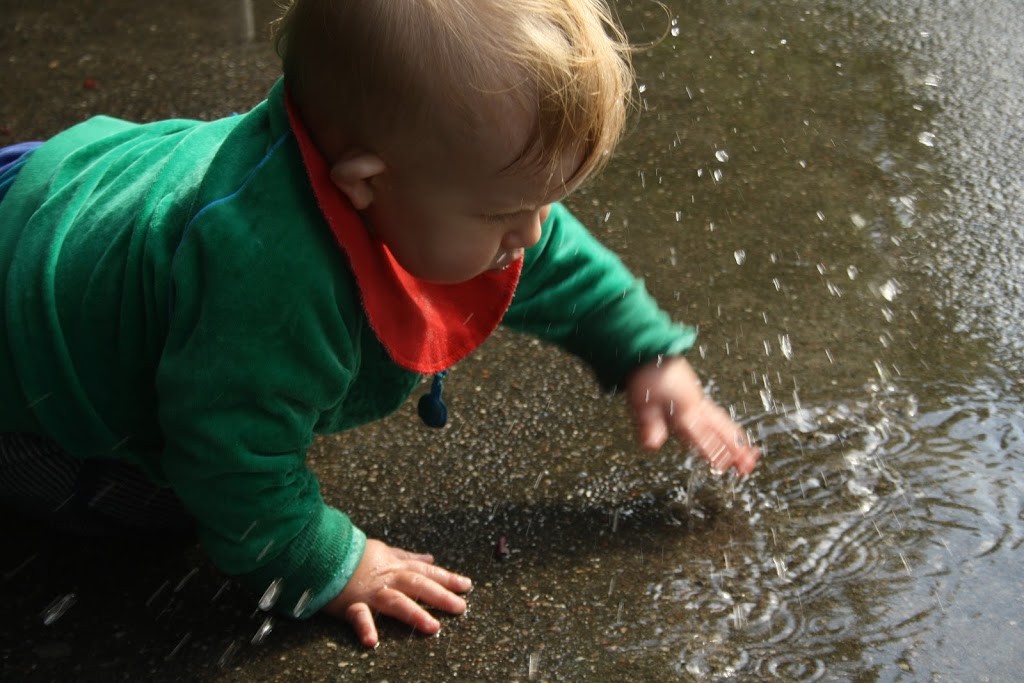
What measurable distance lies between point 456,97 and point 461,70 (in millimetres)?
35

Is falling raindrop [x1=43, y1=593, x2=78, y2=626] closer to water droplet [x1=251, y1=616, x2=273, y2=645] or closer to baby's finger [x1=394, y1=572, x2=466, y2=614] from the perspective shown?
water droplet [x1=251, y1=616, x2=273, y2=645]

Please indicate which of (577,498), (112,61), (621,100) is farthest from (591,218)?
(112,61)

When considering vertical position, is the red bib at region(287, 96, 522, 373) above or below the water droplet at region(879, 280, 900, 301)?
above

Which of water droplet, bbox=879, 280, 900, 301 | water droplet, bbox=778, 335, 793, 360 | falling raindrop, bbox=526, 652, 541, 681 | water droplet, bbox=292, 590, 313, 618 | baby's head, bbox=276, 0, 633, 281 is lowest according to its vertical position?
falling raindrop, bbox=526, 652, 541, 681

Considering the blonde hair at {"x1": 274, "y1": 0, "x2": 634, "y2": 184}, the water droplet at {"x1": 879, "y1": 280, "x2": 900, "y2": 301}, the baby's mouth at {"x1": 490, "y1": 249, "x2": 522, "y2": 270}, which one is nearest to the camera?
the blonde hair at {"x1": 274, "y1": 0, "x2": 634, "y2": 184}

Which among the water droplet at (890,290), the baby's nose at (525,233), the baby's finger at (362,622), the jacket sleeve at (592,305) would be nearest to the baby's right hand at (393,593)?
the baby's finger at (362,622)

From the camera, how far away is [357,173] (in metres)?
1.57

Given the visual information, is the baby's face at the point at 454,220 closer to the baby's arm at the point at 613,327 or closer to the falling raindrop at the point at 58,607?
the baby's arm at the point at 613,327

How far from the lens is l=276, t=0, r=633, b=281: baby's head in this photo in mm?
1465

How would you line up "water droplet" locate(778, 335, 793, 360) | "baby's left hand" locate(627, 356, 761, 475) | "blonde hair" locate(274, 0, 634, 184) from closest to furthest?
"blonde hair" locate(274, 0, 634, 184) → "baby's left hand" locate(627, 356, 761, 475) → "water droplet" locate(778, 335, 793, 360)

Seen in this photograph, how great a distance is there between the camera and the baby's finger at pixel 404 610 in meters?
1.82

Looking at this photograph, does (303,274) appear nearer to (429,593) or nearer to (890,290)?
(429,593)

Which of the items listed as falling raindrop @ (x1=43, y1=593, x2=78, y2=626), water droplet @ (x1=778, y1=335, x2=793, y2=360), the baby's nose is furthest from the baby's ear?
water droplet @ (x1=778, y1=335, x2=793, y2=360)

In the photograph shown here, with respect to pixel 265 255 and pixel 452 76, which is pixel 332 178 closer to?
pixel 265 255
